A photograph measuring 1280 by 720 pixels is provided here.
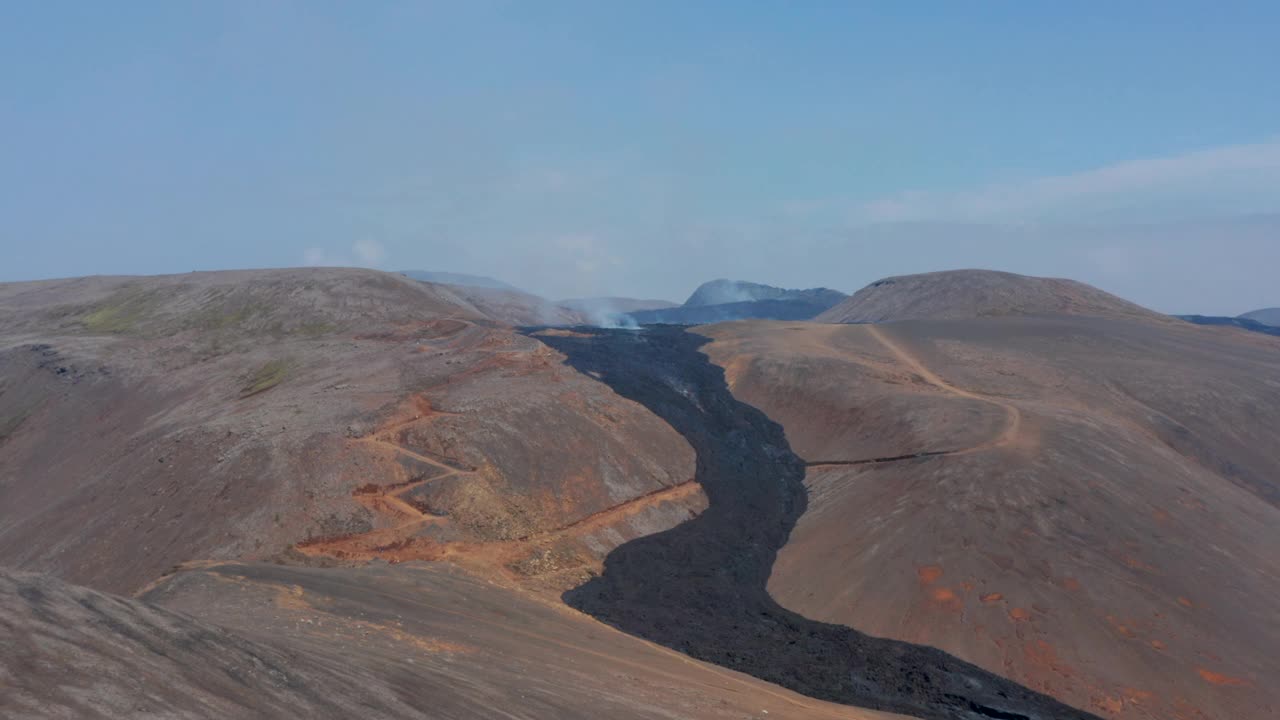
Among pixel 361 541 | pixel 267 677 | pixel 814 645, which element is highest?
pixel 267 677

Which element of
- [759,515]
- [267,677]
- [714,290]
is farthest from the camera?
[714,290]

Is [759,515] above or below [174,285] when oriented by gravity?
below

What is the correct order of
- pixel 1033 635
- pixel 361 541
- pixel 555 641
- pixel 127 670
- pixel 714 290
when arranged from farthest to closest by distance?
pixel 714 290, pixel 361 541, pixel 1033 635, pixel 555 641, pixel 127 670

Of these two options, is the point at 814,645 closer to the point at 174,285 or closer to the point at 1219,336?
the point at 1219,336

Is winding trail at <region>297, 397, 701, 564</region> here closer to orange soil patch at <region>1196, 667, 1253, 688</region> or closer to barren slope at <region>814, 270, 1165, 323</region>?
orange soil patch at <region>1196, 667, 1253, 688</region>

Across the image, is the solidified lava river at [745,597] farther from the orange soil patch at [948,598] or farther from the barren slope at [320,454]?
the orange soil patch at [948,598]

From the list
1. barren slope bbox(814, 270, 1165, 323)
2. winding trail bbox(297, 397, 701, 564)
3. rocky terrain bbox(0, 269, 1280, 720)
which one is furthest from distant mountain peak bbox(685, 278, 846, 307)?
winding trail bbox(297, 397, 701, 564)

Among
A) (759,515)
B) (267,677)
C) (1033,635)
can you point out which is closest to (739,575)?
(759,515)
